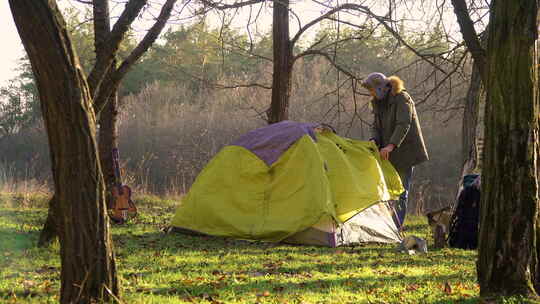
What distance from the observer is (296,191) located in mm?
6941

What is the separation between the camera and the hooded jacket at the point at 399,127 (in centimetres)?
738

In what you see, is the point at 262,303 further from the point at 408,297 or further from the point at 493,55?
the point at 493,55

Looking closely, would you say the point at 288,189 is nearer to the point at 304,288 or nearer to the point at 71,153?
the point at 304,288

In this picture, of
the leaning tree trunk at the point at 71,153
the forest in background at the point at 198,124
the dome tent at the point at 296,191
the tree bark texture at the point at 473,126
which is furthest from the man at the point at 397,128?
the forest in background at the point at 198,124

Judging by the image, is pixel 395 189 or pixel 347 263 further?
pixel 395 189

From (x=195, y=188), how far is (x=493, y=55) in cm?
447

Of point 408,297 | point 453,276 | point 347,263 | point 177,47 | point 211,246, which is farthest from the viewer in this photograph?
point 177,47

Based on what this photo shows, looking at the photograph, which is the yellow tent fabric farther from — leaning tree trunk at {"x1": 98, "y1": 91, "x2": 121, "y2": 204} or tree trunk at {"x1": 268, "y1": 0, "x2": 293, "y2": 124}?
tree trunk at {"x1": 268, "y1": 0, "x2": 293, "y2": 124}

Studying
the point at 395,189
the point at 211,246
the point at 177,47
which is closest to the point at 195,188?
the point at 211,246

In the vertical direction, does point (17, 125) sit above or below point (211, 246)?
above

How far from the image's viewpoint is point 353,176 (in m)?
7.00

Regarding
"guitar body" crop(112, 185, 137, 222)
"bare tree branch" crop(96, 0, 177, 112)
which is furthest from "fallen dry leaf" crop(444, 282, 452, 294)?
"guitar body" crop(112, 185, 137, 222)

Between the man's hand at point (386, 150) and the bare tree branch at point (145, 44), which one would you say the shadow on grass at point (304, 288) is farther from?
the man's hand at point (386, 150)

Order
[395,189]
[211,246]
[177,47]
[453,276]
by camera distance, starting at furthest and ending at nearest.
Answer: [177,47], [395,189], [211,246], [453,276]
